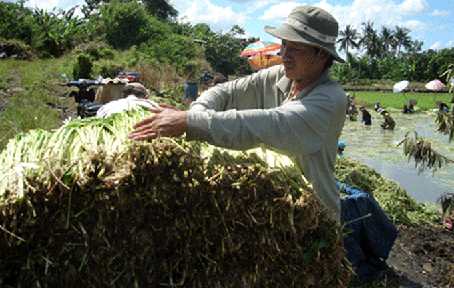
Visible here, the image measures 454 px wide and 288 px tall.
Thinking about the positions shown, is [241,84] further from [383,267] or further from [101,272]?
[383,267]

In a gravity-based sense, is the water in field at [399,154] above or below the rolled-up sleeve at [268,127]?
below

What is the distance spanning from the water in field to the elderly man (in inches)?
201

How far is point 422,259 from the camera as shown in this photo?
4660 mm

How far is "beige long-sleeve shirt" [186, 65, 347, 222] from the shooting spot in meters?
1.44

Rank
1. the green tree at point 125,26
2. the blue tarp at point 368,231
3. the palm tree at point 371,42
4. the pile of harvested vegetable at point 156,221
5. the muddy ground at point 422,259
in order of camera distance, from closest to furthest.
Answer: the pile of harvested vegetable at point 156,221, the blue tarp at point 368,231, the muddy ground at point 422,259, the green tree at point 125,26, the palm tree at point 371,42

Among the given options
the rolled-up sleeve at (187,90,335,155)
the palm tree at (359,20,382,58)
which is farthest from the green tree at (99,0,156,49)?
the palm tree at (359,20,382,58)

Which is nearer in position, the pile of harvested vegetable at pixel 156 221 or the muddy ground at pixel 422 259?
the pile of harvested vegetable at pixel 156 221

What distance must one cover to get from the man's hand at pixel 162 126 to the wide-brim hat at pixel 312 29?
659 mm

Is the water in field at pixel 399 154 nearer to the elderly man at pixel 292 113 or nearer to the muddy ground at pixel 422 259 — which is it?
the muddy ground at pixel 422 259

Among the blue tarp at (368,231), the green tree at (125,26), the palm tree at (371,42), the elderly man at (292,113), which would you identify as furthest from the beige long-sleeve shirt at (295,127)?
the palm tree at (371,42)

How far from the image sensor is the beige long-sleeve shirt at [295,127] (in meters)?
1.44

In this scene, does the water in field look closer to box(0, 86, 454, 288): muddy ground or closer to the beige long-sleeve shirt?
box(0, 86, 454, 288): muddy ground

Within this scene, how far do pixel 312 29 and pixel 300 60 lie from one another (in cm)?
16

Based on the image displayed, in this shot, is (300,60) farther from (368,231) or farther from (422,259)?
(422,259)
